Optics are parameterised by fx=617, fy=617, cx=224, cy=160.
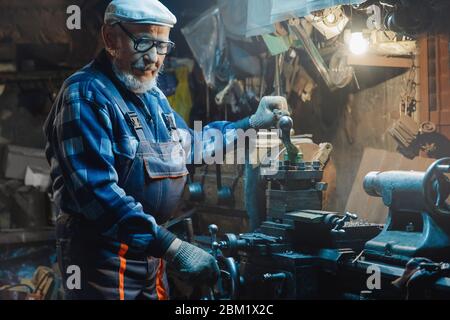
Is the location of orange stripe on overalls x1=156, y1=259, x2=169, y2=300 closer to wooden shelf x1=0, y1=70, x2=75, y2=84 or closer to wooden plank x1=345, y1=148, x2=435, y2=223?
wooden plank x1=345, y1=148, x2=435, y2=223

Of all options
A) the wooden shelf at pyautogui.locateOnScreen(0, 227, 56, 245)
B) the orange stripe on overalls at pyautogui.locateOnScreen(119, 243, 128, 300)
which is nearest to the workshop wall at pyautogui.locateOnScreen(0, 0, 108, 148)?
the wooden shelf at pyautogui.locateOnScreen(0, 227, 56, 245)

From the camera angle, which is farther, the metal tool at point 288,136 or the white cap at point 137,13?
the metal tool at point 288,136

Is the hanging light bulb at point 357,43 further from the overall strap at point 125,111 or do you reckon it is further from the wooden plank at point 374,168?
the overall strap at point 125,111

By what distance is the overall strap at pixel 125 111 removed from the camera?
3648 mm

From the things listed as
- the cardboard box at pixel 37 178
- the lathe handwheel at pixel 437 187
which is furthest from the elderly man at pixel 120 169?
the cardboard box at pixel 37 178

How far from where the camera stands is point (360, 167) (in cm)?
733

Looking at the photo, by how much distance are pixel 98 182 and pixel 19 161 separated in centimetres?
541

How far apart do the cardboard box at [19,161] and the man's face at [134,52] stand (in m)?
5.02

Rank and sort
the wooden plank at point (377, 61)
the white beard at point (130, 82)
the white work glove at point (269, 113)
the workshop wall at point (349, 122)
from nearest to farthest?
the white beard at point (130, 82), the white work glove at point (269, 113), the wooden plank at point (377, 61), the workshop wall at point (349, 122)

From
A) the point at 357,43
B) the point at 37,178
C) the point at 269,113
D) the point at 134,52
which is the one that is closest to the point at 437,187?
the point at 269,113

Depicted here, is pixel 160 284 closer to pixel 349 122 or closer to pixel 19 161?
pixel 349 122

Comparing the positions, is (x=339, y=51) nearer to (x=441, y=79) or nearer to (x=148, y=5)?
(x=441, y=79)
